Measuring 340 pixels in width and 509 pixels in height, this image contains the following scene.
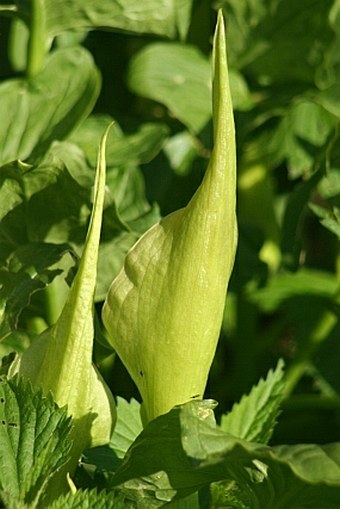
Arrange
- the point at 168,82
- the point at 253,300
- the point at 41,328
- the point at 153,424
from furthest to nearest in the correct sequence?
the point at 253,300
the point at 168,82
the point at 41,328
the point at 153,424

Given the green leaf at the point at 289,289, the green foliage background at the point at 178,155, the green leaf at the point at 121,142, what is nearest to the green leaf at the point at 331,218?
the green foliage background at the point at 178,155

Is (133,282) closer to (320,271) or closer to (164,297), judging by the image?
(164,297)

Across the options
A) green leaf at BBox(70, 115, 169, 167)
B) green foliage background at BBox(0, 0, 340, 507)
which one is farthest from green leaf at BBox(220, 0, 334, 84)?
green leaf at BBox(70, 115, 169, 167)

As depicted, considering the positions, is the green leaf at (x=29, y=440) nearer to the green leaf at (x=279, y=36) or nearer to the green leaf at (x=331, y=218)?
the green leaf at (x=331, y=218)

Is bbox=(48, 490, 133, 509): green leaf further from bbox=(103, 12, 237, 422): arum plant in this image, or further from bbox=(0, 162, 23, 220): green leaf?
bbox=(0, 162, 23, 220): green leaf

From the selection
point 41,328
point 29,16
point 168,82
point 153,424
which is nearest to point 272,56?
point 168,82
